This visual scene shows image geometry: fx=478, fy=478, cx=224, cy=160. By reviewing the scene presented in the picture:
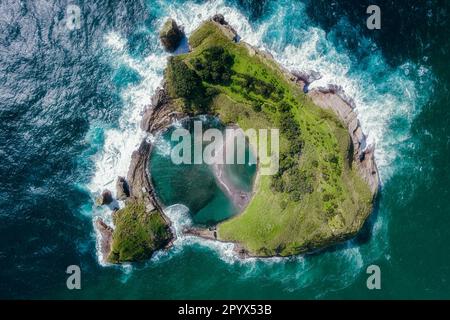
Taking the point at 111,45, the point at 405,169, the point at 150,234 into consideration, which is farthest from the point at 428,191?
the point at 111,45

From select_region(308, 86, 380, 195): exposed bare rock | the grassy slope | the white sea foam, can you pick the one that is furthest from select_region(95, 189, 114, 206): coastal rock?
select_region(308, 86, 380, 195): exposed bare rock

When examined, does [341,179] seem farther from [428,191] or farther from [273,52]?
[273,52]

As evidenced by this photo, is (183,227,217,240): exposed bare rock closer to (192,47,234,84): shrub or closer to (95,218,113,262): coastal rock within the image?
(95,218,113,262): coastal rock

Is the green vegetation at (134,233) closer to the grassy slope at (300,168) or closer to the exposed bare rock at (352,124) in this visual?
the grassy slope at (300,168)

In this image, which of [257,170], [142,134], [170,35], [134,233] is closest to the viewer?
[170,35]

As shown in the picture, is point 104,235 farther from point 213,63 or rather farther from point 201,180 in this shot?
point 213,63

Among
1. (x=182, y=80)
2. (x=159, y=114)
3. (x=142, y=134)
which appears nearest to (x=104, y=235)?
(x=142, y=134)
